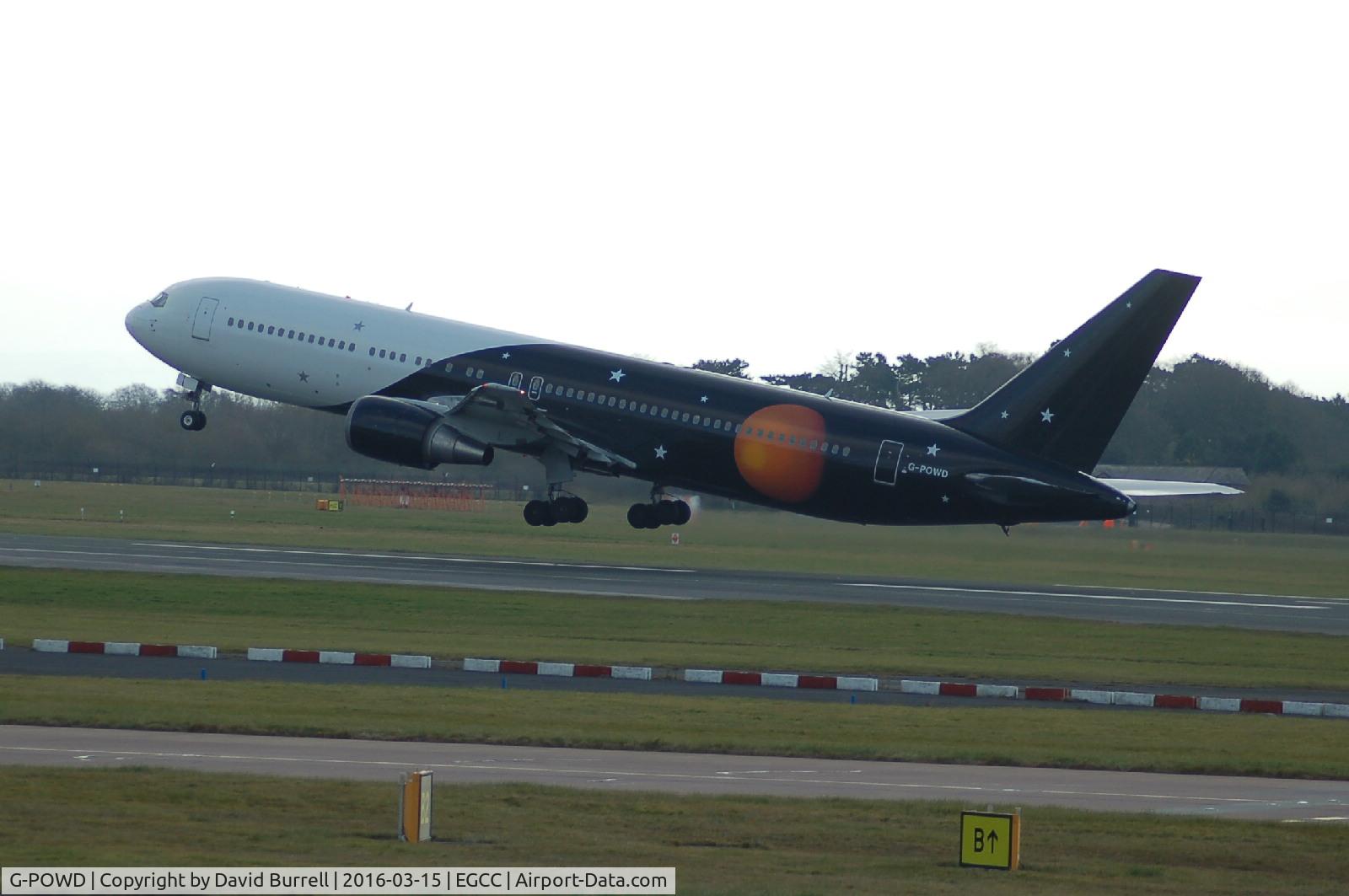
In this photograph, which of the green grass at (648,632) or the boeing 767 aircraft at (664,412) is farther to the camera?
the boeing 767 aircraft at (664,412)

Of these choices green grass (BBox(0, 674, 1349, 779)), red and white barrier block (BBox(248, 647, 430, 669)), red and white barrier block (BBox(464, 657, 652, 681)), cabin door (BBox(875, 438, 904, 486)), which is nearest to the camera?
green grass (BBox(0, 674, 1349, 779))

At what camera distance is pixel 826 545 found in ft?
213

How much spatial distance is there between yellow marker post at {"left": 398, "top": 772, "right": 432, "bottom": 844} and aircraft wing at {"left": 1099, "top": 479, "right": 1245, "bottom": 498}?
3411 centimetres

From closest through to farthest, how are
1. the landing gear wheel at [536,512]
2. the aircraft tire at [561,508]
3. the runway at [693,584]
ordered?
the runway at [693,584], the aircraft tire at [561,508], the landing gear wheel at [536,512]

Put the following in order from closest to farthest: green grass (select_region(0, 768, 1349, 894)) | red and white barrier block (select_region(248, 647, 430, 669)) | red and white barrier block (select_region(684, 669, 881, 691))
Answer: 1. green grass (select_region(0, 768, 1349, 894))
2. red and white barrier block (select_region(684, 669, 881, 691))
3. red and white barrier block (select_region(248, 647, 430, 669))

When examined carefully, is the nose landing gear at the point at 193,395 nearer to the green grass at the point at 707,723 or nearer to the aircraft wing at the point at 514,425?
the aircraft wing at the point at 514,425

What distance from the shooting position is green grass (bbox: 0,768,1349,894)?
16969 mm

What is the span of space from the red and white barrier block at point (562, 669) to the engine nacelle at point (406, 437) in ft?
52.1

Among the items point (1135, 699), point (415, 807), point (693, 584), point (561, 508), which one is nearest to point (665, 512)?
point (693, 584)

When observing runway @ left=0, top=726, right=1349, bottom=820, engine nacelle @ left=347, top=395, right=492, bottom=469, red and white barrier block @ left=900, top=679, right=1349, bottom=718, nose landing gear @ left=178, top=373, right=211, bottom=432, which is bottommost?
runway @ left=0, top=726, right=1349, bottom=820

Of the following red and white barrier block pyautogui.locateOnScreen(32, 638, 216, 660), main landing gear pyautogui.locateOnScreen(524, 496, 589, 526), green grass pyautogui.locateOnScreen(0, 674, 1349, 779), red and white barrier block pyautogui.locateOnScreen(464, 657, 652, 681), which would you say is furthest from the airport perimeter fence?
red and white barrier block pyautogui.locateOnScreen(32, 638, 216, 660)
